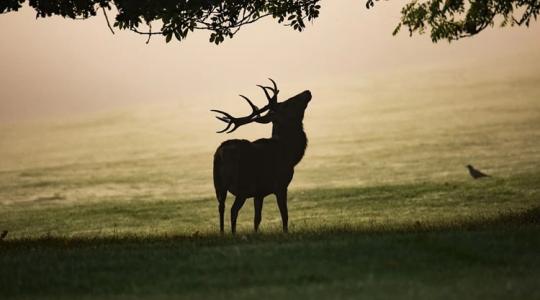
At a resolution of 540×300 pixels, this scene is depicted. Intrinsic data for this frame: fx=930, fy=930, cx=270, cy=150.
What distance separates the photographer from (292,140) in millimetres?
18062

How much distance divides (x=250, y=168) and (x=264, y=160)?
13.0 inches

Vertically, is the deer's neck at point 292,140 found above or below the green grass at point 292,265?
above

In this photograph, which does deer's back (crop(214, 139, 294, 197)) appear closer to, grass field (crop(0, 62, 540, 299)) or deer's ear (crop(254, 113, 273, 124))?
deer's ear (crop(254, 113, 273, 124))

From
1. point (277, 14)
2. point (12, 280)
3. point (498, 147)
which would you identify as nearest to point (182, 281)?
point (12, 280)

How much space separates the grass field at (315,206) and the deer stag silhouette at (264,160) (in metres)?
0.80

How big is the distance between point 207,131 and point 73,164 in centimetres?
1942

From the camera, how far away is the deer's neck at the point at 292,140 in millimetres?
17922

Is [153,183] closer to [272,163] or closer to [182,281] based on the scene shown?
[272,163]

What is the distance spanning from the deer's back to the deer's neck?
0.29m

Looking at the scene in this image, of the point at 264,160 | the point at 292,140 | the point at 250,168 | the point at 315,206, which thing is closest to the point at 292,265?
the point at 250,168

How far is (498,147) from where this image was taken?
165ft

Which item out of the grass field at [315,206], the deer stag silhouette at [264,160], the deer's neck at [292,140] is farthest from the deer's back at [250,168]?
the grass field at [315,206]

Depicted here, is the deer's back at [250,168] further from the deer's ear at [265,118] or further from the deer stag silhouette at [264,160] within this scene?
the deer's ear at [265,118]

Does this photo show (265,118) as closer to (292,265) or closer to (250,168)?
(250,168)
